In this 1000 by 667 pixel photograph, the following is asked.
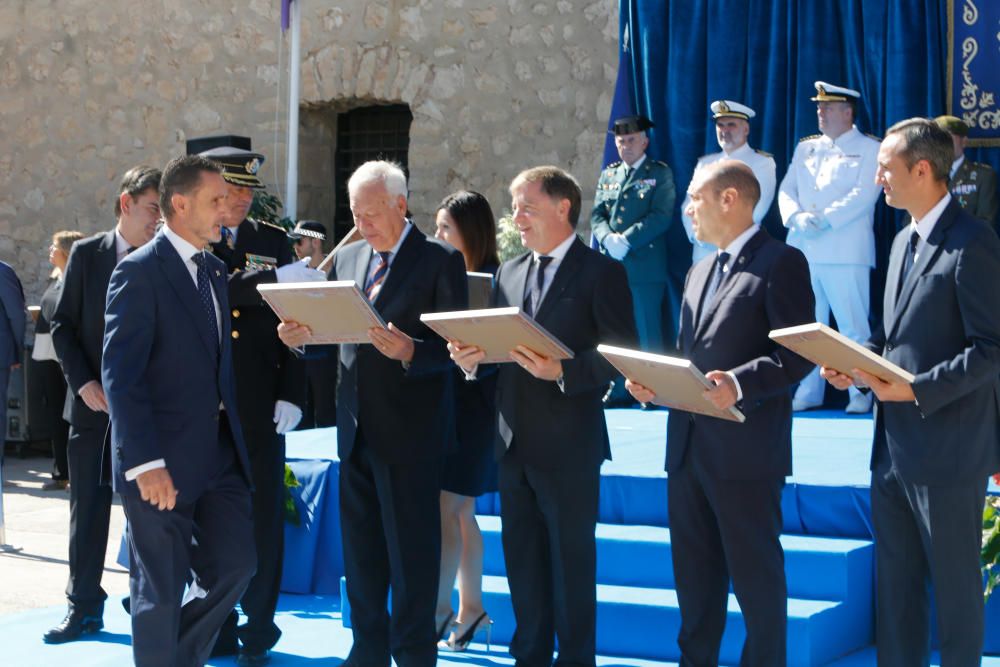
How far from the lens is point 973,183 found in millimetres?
6848

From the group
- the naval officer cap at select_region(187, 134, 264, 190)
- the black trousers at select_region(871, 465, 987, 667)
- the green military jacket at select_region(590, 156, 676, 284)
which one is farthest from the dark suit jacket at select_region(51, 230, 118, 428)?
the green military jacket at select_region(590, 156, 676, 284)

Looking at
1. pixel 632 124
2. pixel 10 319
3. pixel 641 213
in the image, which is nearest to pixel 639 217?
pixel 641 213

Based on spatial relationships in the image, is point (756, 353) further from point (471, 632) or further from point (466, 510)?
point (471, 632)

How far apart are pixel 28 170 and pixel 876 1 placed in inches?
Result: 294

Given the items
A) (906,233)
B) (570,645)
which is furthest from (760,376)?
(570,645)

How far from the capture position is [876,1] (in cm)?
742

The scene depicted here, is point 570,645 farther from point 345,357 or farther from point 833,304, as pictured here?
point 833,304

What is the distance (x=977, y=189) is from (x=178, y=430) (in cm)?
474

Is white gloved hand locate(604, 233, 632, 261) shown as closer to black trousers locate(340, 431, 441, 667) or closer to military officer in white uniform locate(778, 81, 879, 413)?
military officer in white uniform locate(778, 81, 879, 413)

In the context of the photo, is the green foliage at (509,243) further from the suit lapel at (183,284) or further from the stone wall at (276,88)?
the suit lapel at (183,284)

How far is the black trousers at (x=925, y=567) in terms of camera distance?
3.48 metres

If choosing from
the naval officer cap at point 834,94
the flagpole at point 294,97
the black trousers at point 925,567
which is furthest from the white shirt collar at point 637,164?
the black trousers at point 925,567

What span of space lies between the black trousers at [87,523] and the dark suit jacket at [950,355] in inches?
116

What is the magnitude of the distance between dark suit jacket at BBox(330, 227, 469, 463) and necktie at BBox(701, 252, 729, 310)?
83 cm
